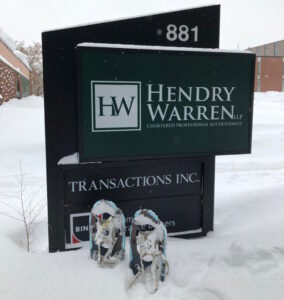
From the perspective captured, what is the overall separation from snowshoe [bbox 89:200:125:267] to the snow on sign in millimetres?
537

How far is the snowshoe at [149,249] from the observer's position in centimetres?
261

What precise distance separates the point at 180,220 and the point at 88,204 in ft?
3.32

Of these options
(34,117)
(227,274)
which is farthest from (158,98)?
(34,117)

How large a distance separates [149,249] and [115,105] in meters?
1.31

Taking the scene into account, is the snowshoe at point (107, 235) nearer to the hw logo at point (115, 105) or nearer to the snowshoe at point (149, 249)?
the snowshoe at point (149, 249)

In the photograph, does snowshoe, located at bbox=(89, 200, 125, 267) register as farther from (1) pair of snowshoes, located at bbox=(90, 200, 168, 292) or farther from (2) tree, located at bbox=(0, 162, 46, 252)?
(2) tree, located at bbox=(0, 162, 46, 252)

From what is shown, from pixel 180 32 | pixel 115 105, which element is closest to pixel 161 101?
pixel 115 105

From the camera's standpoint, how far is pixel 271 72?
38.4 meters

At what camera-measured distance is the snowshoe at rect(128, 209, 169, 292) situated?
2.61 meters

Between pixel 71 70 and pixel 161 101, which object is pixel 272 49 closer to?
pixel 161 101

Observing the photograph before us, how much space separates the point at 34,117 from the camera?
1380 cm

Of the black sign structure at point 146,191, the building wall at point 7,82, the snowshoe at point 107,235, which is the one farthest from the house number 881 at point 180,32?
the building wall at point 7,82

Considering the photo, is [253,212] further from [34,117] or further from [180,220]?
[34,117]

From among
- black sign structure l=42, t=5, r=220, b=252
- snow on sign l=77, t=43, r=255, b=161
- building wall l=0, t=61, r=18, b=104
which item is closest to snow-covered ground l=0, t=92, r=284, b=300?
black sign structure l=42, t=5, r=220, b=252
